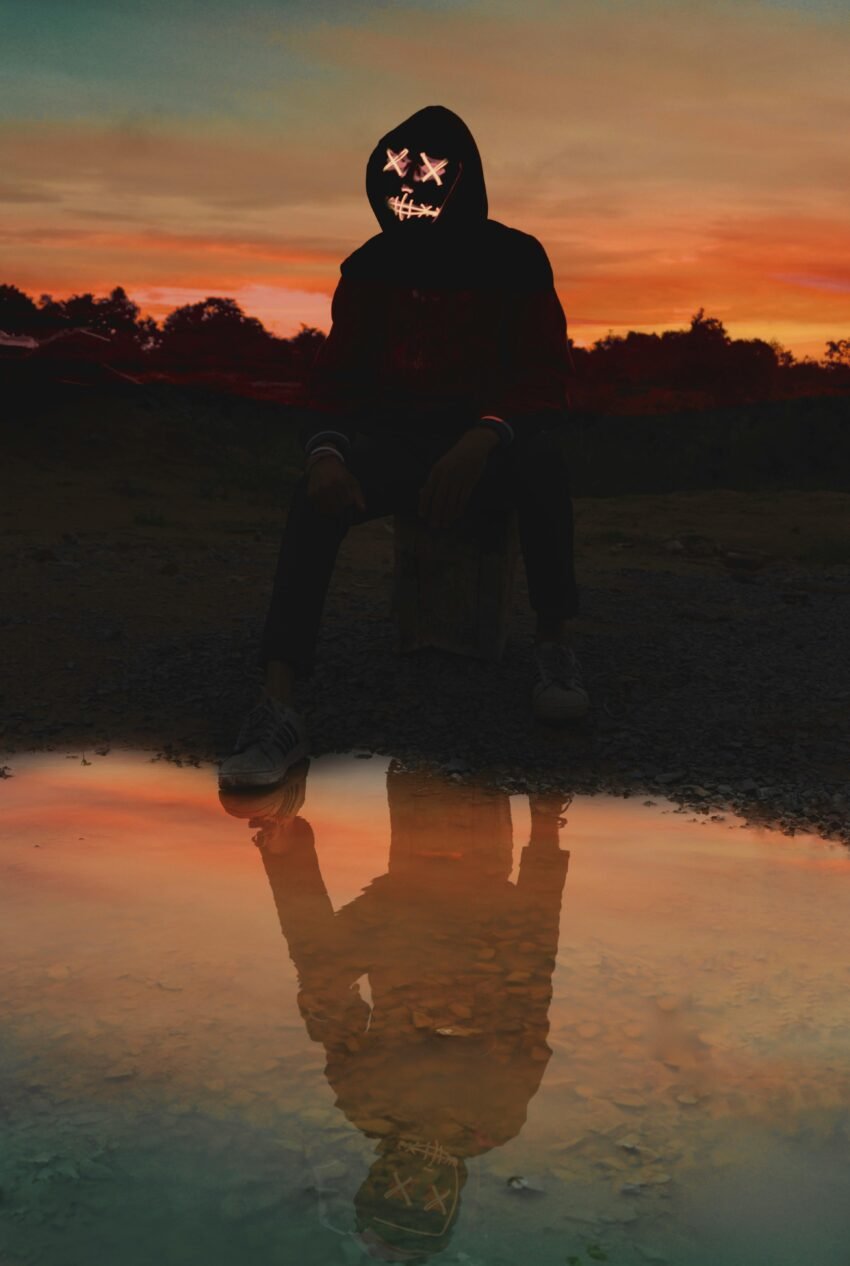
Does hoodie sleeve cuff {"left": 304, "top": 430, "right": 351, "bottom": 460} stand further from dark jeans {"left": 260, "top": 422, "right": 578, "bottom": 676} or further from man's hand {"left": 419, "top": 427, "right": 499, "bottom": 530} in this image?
man's hand {"left": 419, "top": 427, "right": 499, "bottom": 530}

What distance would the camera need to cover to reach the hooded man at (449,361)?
3908 mm

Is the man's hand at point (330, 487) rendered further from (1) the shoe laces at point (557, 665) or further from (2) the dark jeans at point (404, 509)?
(1) the shoe laces at point (557, 665)

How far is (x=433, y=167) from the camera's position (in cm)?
396

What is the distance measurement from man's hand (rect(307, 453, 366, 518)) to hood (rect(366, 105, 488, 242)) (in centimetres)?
86

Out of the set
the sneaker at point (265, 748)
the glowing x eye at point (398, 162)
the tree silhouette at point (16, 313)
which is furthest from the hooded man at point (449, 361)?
the tree silhouette at point (16, 313)

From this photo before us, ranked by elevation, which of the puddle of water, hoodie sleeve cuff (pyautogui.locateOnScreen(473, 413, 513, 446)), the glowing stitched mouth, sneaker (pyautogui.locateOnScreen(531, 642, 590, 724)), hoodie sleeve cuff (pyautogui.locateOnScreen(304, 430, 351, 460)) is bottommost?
the puddle of water

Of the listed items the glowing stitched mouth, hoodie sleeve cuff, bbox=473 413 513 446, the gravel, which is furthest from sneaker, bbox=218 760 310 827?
the glowing stitched mouth

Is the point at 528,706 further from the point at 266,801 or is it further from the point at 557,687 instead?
the point at 266,801

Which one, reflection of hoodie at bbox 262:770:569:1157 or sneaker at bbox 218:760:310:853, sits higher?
reflection of hoodie at bbox 262:770:569:1157

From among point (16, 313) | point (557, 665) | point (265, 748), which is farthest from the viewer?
point (16, 313)

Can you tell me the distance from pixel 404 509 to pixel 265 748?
96 centimetres

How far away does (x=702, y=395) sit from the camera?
1739 centimetres

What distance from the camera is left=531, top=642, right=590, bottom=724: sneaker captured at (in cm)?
386

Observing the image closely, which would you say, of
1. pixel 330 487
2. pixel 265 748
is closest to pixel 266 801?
pixel 265 748
